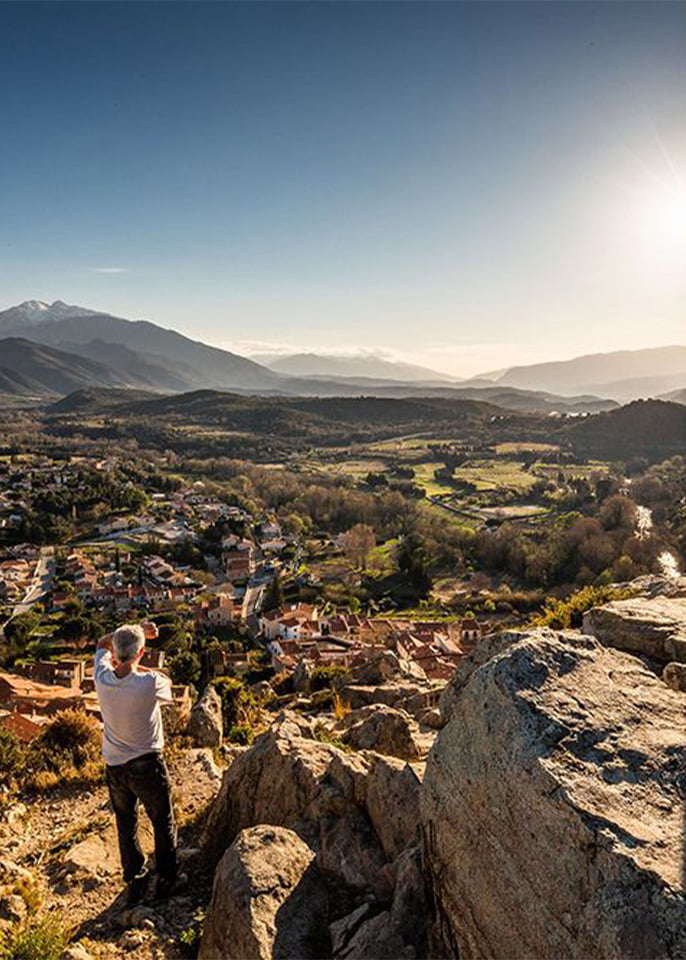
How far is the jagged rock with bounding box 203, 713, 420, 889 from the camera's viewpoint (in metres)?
4.65

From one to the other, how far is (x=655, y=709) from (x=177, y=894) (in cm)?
409

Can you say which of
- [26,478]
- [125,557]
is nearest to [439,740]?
[125,557]

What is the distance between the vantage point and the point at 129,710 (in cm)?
437

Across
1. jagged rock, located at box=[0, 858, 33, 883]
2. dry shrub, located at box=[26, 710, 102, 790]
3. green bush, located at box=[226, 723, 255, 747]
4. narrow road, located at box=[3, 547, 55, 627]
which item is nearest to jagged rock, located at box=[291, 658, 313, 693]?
green bush, located at box=[226, 723, 255, 747]

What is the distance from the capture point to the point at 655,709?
354 cm

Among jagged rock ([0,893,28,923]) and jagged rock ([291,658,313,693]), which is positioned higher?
jagged rock ([0,893,28,923])

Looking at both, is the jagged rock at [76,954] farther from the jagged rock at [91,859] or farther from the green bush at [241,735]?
the green bush at [241,735]

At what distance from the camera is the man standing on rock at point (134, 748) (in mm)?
4359

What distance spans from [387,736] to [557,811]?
16.3ft

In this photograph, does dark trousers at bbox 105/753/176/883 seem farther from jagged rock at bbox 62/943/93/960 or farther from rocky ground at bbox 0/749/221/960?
jagged rock at bbox 62/943/93/960

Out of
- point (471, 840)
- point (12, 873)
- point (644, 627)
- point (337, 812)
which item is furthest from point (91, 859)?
point (644, 627)

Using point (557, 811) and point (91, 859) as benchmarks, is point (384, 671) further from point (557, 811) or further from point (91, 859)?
point (557, 811)

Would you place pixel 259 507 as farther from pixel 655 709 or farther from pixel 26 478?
pixel 655 709

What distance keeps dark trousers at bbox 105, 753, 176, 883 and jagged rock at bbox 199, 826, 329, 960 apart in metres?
0.73
